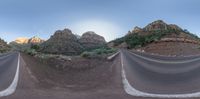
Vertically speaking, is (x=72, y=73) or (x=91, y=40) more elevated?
(x=91, y=40)

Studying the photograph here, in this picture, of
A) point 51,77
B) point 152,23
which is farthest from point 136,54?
point 152,23

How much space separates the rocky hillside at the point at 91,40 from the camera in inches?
441

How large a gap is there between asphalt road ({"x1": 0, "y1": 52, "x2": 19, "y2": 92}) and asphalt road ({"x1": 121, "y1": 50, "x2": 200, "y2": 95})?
77.6 inches

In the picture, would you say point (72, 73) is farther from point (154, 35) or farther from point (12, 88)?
point (154, 35)

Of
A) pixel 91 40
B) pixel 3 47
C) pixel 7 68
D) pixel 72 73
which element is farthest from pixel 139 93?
pixel 91 40

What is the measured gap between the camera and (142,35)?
33.8 ft

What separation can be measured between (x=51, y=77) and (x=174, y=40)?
408cm

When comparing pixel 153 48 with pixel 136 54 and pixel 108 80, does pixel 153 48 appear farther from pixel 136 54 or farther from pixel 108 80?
pixel 136 54

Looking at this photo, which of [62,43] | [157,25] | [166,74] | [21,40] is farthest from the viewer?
[21,40]

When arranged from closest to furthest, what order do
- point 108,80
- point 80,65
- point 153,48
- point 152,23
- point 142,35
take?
1. point 108,80
2. point 80,65
3. point 153,48
4. point 142,35
5. point 152,23

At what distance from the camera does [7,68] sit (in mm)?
5727

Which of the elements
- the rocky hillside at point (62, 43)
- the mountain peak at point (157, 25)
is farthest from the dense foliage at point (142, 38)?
the rocky hillside at point (62, 43)

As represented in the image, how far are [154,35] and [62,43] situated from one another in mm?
2556

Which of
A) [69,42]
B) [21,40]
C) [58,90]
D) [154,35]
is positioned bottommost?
[58,90]
